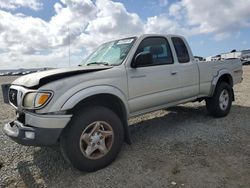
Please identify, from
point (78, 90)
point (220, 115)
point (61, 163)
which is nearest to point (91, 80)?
point (78, 90)

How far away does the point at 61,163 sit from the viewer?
429 centimetres

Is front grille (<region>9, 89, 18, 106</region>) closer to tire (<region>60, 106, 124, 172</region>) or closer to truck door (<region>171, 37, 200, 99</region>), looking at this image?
tire (<region>60, 106, 124, 172</region>)

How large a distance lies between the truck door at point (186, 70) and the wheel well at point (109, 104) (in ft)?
5.41

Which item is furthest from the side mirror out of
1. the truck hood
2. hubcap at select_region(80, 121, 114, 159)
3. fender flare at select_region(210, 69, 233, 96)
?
fender flare at select_region(210, 69, 233, 96)

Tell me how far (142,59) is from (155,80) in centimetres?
56

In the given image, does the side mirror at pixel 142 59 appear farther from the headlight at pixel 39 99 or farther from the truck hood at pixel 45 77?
the headlight at pixel 39 99

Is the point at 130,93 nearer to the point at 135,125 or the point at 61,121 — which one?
the point at 61,121

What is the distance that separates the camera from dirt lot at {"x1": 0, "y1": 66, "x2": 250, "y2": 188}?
11.7ft

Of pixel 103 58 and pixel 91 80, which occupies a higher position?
pixel 103 58

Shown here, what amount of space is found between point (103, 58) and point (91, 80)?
121 centimetres

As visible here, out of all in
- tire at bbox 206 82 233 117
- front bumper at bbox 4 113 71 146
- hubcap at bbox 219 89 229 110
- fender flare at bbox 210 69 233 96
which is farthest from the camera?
hubcap at bbox 219 89 229 110

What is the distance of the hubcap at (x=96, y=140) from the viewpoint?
375cm

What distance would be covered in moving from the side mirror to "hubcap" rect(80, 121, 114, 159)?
1.15m

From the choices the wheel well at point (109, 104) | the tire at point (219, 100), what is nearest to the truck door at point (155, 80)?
the wheel well at point (109, 104)
